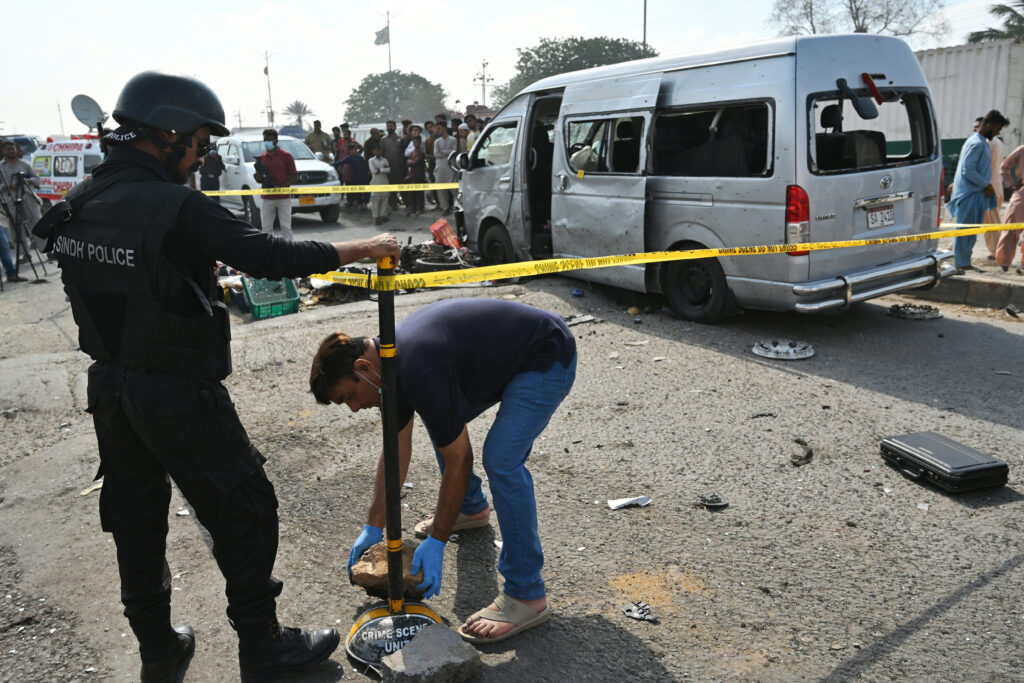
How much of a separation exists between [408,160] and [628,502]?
13.5 meters

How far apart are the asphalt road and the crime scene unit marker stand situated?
147 millimetres

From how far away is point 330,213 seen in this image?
16.7 m

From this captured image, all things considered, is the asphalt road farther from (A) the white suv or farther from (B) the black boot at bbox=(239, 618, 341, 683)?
(A) the white suv

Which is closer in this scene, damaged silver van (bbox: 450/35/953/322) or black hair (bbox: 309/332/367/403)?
black hair (bbox: 309/332/367/403)

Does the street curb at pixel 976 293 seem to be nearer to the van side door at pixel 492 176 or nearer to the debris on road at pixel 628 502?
the van side door at pixel 492 176

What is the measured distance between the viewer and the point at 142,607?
2.68 m

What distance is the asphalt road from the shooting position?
2.84 m

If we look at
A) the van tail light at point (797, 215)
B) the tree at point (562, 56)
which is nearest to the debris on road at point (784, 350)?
the van tail light at point (797, 215)

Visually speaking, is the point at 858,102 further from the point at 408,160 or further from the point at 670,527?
the point at 408,160

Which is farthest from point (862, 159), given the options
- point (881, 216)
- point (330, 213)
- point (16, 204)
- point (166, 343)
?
point (330, 213)

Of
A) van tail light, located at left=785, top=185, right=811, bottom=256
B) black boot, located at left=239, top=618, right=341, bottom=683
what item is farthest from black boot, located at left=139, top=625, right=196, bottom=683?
van tail light, located at left=785, top=185, right=811, bottom=256

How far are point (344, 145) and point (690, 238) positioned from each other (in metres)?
13.1

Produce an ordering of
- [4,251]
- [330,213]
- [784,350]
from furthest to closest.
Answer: [330,213], [4,251], [784,350]

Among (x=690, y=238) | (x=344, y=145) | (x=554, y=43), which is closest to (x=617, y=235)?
(x=690, y=238)
